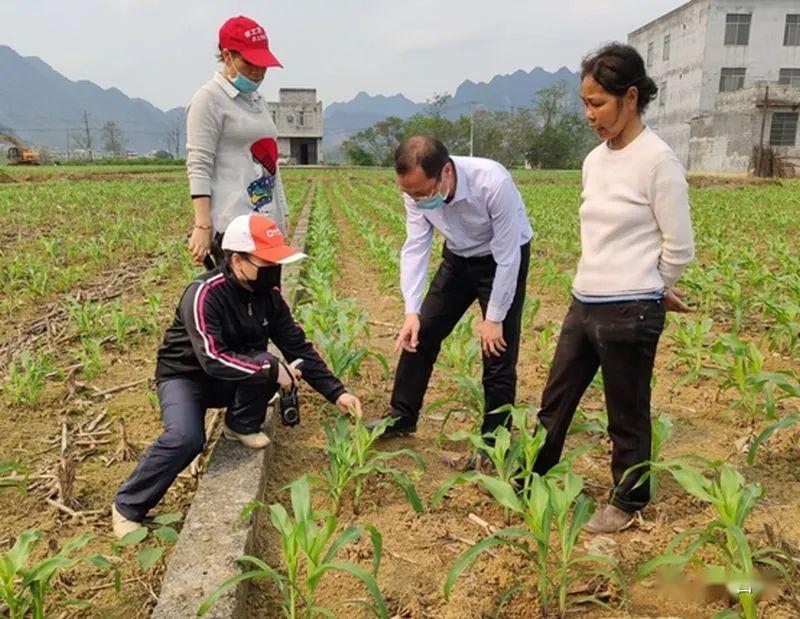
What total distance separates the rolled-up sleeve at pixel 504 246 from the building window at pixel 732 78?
41655 mm

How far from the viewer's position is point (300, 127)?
6031 cm

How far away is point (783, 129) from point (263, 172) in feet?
126

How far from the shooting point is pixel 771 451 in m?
3.31

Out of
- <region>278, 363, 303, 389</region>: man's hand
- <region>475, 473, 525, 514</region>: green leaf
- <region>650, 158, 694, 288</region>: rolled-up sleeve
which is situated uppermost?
<region>650, 158, 694, 288</region>: rolled-up sleeve

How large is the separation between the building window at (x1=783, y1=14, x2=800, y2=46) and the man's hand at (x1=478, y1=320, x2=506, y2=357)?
44396 mm

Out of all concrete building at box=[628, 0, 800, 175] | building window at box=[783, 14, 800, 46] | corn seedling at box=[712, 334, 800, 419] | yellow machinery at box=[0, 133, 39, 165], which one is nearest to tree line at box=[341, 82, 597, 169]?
concrete building at box=[628, 0, 800, 175]

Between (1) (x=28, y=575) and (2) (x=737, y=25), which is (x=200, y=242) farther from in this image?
(2) (x=737, y=25)

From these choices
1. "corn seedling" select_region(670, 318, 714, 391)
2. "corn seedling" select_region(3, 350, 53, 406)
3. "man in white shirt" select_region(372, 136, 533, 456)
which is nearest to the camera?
"man in white shirt" select_region(372, 136, 533, 456)

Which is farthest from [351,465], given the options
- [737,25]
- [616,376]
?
[737,25]

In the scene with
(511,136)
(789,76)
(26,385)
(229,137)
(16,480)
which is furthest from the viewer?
(511,136)

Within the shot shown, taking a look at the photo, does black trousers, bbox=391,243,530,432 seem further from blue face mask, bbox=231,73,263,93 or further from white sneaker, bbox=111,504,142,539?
white sneaker, bbox=111,504,142,539

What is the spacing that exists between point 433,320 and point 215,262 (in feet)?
4.10

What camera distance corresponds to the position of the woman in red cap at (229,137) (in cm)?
317

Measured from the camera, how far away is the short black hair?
2.70m
